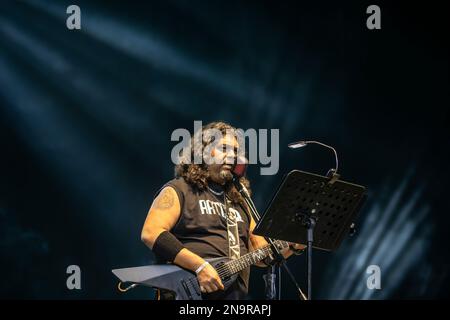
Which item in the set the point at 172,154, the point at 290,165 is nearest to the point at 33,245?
the point at 172,154

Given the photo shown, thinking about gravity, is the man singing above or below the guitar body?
above

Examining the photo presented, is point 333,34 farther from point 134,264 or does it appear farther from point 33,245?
point 33,245

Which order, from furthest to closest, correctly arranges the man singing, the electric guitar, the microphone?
the microphone
the man singing
the electric guitar

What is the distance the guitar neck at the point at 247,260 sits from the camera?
3602 millimetres

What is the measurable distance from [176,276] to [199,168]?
78 cm

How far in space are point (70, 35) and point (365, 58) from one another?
107 inches

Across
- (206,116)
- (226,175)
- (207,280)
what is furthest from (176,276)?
(206,116)

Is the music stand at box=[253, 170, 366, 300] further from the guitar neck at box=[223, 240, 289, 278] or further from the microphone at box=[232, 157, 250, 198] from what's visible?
the microphone at box=[232, 157, 250, 198]

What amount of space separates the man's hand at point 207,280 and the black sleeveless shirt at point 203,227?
0.19 metres

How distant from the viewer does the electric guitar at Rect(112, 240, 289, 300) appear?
3.38m

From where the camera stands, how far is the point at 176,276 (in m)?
3.46

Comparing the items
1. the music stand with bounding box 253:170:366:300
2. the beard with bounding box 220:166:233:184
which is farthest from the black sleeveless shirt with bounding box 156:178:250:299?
the music stand with bounding box 253:170:366:300

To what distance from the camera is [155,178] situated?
5566 millimetres

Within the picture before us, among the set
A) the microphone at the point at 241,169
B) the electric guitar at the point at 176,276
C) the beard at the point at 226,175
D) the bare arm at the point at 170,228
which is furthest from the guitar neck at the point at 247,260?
the beard at the point at 226,175
